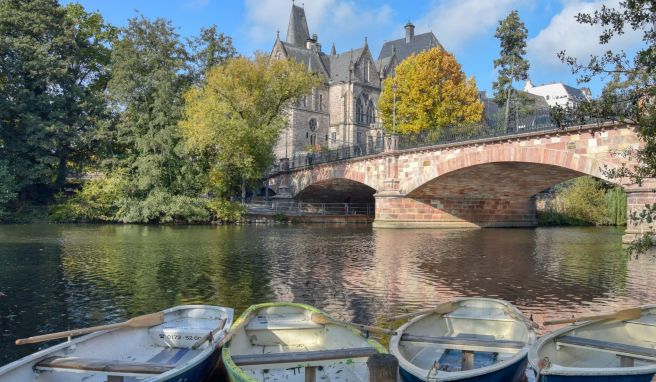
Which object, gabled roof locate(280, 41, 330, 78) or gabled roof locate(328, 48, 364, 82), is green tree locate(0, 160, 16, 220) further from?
gabled roof locate(328, 48, 364, 82)

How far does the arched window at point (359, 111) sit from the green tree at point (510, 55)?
3191 centimetres

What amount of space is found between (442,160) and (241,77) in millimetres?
14239

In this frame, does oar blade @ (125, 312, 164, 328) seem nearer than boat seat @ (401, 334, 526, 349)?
No

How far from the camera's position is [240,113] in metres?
35.1

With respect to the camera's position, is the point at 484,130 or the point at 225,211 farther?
the point at 225,211

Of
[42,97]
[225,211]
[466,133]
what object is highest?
[42,97]

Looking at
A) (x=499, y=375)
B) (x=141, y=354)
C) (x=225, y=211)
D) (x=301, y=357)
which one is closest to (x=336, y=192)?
(x=225, y=211)

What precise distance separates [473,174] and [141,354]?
26.3 meters

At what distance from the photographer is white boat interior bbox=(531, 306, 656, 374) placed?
531 cm

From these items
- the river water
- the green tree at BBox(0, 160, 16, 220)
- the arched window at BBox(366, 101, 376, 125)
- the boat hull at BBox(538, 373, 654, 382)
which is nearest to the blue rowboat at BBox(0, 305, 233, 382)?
the river water

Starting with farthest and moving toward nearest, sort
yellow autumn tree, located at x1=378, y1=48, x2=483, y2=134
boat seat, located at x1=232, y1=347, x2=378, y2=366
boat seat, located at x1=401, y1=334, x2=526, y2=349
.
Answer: yellow autumn tree, located at x1=378, y1=48, x2=483, y2=134 < boat seat, located at x1=401, y1=334, x2=526, y2=349 < boat seat, located at x1=232, y1=347, x2=378, y2=366

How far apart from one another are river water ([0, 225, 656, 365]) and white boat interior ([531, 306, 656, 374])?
8.31 ft

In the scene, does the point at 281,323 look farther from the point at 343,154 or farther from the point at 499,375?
the point at 343,154

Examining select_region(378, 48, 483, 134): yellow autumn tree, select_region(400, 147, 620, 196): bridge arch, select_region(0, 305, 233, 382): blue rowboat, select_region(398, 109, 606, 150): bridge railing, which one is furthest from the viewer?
select_region(378, 48, 483, 134): yellow autumn tree
